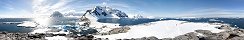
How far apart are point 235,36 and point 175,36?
11085 millimetres

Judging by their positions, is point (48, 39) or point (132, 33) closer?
point (48, 39)

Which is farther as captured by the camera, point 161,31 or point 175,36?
point 161,31

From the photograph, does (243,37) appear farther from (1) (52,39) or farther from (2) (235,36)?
(1) (52,39)

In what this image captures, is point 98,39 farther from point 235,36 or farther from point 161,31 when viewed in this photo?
point 235,36

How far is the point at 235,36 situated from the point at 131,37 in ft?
65.1

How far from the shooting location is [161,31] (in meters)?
63.3

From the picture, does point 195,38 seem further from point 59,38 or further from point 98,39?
point 59,38

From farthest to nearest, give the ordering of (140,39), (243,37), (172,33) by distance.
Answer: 1. (172,33)
2. (140,39)
3. (243,37)

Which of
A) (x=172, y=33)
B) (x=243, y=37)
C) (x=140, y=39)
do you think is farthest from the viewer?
(x=172, y=33)

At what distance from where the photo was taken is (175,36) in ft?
188

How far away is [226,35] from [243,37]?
3376 mm

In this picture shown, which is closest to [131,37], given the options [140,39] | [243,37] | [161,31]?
[140,39]

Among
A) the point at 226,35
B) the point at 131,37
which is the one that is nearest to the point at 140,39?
the point at 131,37

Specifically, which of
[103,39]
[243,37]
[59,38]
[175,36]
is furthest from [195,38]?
[59,38]
